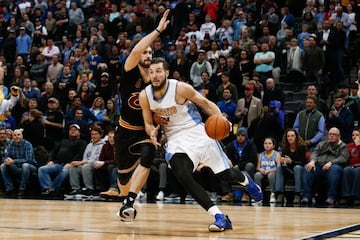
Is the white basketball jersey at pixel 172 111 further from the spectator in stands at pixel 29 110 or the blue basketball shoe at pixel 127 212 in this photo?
the spectator in stands at pixel 29 110

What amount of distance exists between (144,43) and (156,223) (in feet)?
6.37

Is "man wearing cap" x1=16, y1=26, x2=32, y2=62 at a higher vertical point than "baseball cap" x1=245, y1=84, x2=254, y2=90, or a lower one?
higher

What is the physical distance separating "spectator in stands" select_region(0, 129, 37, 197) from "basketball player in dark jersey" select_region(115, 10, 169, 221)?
6560 millimetres

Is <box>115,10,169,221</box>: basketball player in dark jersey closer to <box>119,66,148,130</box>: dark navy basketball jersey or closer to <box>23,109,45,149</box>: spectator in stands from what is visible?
<box>119,66,148,130</box>: dark navy basketball jersey

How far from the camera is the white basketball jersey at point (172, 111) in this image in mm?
7602

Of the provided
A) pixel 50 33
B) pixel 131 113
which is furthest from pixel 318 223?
pixel 50 33

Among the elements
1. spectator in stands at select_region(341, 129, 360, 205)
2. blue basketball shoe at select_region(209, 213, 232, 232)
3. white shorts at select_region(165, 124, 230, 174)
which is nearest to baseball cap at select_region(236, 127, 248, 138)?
spectator in stands at select_region(341, 129, 360, 205)

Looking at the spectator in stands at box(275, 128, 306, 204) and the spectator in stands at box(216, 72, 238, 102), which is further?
the spectator in stands at box(216, 72, 238, 102)

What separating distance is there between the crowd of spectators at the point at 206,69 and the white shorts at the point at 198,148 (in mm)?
5361

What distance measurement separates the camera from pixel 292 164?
13.0 metres

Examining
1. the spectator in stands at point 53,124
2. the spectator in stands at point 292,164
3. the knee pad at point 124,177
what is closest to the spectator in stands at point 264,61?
the spectator in stands at point 292,164

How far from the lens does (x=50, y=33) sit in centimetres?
2294

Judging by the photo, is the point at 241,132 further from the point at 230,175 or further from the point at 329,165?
the point at 230,175

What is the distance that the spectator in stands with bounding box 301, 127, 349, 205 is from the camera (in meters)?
12.5
